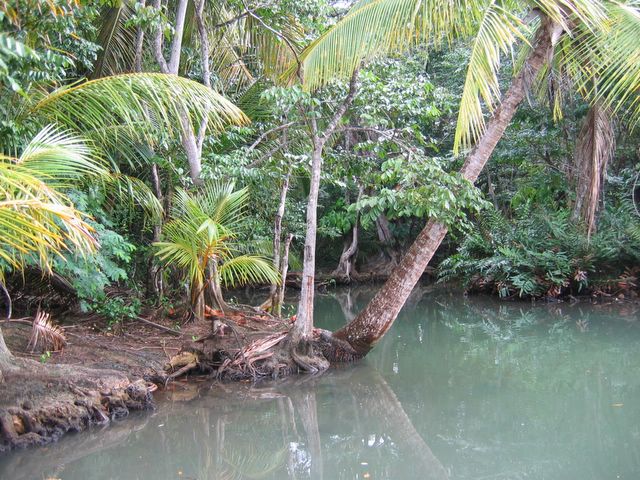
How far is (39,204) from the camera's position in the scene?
2.87 metres

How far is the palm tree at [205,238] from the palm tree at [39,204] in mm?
983

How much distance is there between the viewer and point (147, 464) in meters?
4.35

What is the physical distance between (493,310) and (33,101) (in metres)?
8.56

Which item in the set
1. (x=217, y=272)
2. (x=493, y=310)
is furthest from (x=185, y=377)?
(x=493, y=310)

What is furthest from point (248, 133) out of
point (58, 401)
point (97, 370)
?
point (58, 401)

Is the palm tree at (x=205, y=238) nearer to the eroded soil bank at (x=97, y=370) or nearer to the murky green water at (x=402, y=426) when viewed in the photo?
the eroded soil bank at (x=97, y=370)

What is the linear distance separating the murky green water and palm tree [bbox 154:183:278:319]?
127 centimetres

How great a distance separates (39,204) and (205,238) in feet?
11.0

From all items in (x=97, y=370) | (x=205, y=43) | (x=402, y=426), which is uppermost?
(x=205, y=43)

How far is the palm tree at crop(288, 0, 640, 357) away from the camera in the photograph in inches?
203

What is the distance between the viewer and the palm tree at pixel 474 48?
5145 millimetres

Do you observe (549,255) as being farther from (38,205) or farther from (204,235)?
(38,205)

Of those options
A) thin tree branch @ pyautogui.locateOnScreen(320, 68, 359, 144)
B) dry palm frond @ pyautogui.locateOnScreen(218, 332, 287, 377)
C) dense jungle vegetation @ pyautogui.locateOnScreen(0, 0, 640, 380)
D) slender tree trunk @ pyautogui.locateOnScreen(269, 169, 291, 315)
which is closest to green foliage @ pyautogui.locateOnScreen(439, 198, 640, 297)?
dense jungle vegetation @ pyautogui.locateOnScreen(0, 0, 640, 380)

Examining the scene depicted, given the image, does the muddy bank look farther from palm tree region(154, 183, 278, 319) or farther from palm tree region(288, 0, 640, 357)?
palm tree region(288, 0, 640, 357)
